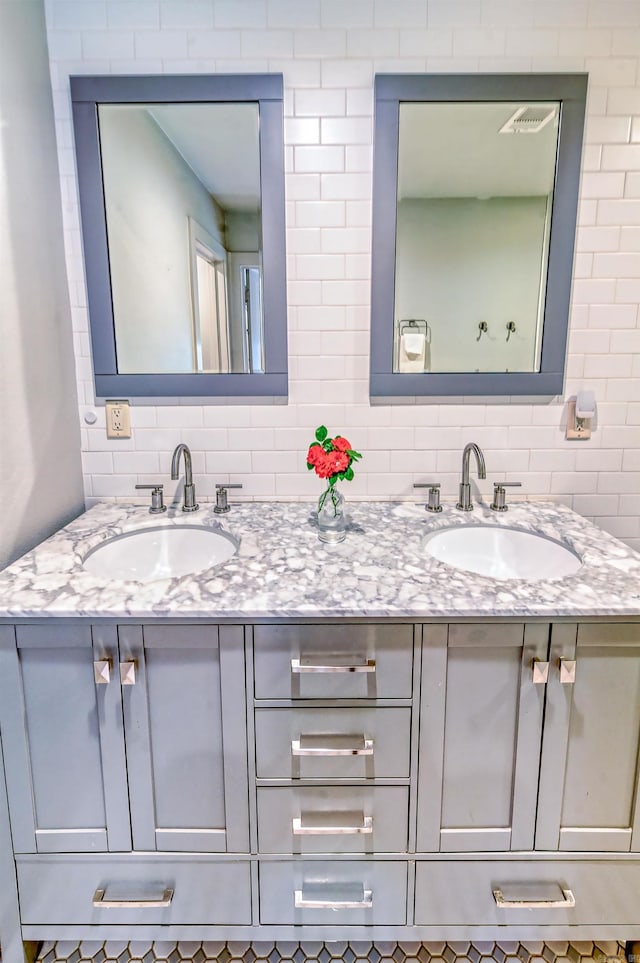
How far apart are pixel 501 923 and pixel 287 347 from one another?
157 centimetres

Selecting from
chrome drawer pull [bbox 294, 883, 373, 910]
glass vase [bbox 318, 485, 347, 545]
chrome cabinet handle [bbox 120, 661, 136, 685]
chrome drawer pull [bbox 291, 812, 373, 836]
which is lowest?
chrome drawer pull [bbox 294, 883, 373, 910]

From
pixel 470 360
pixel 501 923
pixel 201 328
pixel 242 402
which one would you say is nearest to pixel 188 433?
pixel 242 402

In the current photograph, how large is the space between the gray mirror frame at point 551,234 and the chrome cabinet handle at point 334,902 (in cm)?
129

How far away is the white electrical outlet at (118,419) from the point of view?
1611 millimetres

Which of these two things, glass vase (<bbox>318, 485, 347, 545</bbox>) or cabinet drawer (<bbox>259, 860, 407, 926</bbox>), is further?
glass vase (<bbox>318, 485, 347, 545</bbox>)

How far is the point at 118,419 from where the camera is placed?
1618 millimetres

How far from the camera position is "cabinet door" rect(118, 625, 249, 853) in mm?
1068

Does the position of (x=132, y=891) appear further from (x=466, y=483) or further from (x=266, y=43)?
(x=266, y=43)

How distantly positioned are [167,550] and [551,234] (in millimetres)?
1462

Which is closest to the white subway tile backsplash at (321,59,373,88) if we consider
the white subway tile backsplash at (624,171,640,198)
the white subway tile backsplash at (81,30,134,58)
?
the white subway tile backsplash at (81,30,134,58)

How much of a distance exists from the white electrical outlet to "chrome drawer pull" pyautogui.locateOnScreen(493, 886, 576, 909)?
5.13 ft

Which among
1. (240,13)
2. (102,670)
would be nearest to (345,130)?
(240,13)

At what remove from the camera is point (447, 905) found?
1.18 meters

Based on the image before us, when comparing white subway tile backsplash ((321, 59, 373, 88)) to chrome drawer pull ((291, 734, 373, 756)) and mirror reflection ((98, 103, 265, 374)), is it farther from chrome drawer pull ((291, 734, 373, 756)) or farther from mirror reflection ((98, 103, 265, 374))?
chrome drawer pull ((291, 734, 373, 756))
